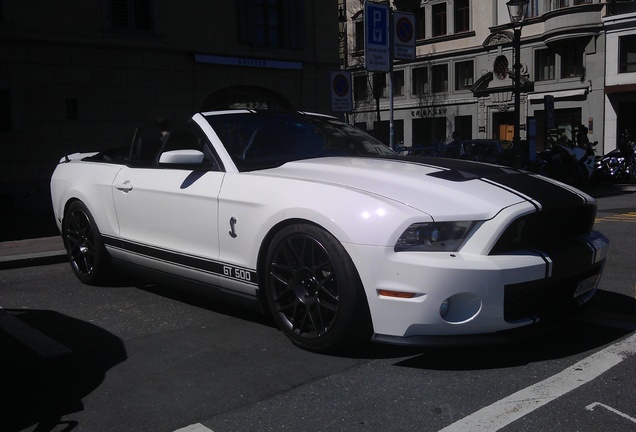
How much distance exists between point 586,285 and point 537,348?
0.50m

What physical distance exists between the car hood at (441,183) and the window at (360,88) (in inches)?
1594

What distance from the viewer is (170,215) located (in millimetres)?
4859

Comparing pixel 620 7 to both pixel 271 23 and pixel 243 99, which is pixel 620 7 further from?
pixel 243 99

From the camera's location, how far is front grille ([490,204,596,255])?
3.56 meters

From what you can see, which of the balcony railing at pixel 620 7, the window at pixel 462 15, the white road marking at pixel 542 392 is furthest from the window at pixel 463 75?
the white road marking at pixel 542 392

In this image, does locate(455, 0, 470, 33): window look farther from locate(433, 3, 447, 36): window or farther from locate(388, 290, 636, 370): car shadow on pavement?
locate(388, 290, 636, 370): car shadow on pavement

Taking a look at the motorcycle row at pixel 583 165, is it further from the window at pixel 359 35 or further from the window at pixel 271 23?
the window at pixel 359 35

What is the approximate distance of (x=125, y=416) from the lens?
3.18 metres

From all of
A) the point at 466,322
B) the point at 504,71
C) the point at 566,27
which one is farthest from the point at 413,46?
the point at 504,71

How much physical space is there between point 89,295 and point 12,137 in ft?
33.5

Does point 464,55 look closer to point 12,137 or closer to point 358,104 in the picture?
point 358,104

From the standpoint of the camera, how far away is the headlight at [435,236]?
3.49m

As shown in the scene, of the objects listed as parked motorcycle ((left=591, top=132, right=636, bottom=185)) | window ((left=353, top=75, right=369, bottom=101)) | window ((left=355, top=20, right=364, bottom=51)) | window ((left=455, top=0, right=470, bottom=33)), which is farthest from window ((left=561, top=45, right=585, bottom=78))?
parked motorcycle ((left=591, top=132, right=636, bottom=185))

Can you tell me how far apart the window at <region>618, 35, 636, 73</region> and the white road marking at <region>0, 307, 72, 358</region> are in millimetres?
31565
